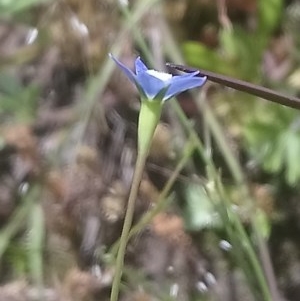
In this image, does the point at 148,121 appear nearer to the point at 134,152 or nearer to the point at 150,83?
the point at 150,83

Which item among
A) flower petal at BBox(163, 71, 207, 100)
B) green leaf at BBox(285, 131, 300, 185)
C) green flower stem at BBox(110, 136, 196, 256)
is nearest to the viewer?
flower petal at BBox(163, 71, 207, 100)

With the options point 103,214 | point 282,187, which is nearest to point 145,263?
point 103,214

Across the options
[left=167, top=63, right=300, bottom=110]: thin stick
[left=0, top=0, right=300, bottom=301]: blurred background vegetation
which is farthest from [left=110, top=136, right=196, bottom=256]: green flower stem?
[left=167, top=63, right=300, bottom=110]: thin stick

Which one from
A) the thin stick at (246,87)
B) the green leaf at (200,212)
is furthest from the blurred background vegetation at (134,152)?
the thin stick at (246,87)

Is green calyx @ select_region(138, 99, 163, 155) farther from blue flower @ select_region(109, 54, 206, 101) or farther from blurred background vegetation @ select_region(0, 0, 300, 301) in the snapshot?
blurred background vegetation @ select_region(0, 0, 300, 301)

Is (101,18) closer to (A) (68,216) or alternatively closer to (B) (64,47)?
(B) (64,47)

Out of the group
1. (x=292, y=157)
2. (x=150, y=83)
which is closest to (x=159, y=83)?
(x=150, y=83)

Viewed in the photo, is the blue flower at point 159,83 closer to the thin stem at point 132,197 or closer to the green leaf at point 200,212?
the thin stem at point 132,197
